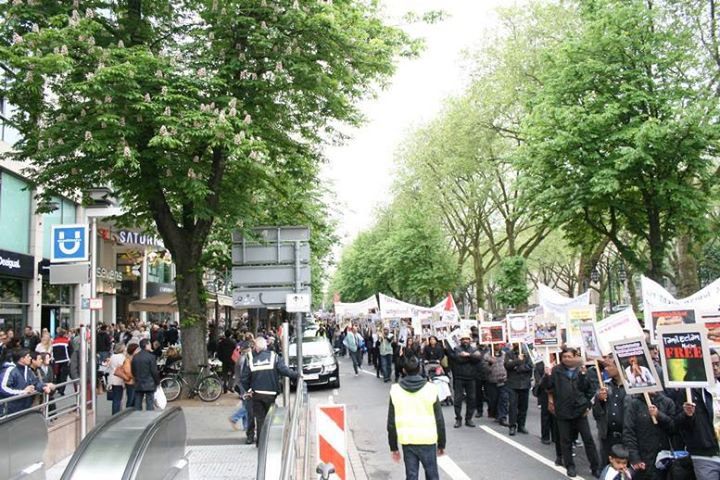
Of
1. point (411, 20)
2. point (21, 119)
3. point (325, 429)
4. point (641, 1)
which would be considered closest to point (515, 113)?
point (641, 1)

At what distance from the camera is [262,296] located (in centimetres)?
1181

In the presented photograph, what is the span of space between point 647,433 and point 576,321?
6424 millimetres

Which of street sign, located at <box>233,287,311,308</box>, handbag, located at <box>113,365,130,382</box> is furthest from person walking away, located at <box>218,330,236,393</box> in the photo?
street sign, located at <box>233,287,311,308</box>

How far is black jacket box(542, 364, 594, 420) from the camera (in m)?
9.27

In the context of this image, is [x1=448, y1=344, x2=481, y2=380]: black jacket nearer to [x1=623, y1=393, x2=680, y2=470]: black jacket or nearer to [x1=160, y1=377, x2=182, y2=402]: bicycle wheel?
[x1=623, y1=393, x2=680, y2=470]: black jacket

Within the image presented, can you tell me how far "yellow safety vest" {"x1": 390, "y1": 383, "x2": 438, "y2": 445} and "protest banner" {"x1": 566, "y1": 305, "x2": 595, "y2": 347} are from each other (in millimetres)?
6811

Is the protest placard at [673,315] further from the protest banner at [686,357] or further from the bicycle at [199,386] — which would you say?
the bicycle at [199,386]

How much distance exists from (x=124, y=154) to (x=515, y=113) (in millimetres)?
26978

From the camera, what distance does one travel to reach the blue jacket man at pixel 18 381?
9227 mm

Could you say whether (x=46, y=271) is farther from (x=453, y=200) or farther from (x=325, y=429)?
(x=453, y=200)

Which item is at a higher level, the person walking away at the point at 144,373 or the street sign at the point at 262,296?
A: the street sign at the point at 262,296

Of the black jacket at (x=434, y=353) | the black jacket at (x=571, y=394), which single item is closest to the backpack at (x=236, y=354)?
the black jacket at (x=434, y=353)

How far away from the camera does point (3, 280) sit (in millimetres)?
21594

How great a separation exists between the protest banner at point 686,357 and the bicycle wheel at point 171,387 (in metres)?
12.8
